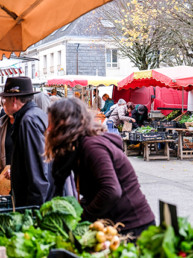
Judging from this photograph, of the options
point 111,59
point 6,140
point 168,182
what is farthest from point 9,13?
point 111,59

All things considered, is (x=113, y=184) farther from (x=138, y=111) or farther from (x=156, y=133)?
(x=138, y=111)

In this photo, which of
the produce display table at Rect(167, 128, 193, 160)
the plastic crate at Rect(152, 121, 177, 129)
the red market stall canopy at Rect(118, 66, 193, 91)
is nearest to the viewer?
the red market stall canopy at Rect(118, 66, 193, 91)

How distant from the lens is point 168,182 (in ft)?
34.2

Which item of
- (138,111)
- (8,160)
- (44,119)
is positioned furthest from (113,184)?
(138,111)

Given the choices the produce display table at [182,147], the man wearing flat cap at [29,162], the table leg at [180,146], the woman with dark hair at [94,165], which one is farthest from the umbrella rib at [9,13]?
the table leg at [180,146]

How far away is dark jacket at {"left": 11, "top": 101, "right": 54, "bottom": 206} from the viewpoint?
3.76 m

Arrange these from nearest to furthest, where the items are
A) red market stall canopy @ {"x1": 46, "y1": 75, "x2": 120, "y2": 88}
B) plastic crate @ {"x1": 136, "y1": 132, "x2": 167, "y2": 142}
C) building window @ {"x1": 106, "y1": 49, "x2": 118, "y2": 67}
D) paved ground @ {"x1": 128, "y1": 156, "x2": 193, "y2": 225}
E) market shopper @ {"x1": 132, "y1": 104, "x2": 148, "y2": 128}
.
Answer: paved ground @ {"x1": 128, "y1": 156, "x2": 193, "y2": 225} → plastic crate @ {"x1": 136, "y1": 132, "x2": 167, "y2": 142} → market shopper @ {"x1": 132, "y1": 104, "x2": 148, "y2": 128} → red market stall canopy @ {"x1": 46, "y1": 75, "x2": 120, "y2": 88} → building window @ {"x1": 106, "y1": 49, "x2": 118, "y2": 67}

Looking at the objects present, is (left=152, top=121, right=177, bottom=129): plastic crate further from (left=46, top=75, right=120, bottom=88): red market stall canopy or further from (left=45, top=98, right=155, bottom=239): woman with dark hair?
(left=45, top=98, right=155, bottom=239): woman with dark hair

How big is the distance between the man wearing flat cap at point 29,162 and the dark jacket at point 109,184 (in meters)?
0.83

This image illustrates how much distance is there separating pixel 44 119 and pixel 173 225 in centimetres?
219

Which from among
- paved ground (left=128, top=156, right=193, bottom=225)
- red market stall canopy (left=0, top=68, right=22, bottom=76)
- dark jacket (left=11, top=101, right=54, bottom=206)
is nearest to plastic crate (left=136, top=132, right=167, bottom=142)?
paved ground (left=128, top=156, right=193, bottom=225)

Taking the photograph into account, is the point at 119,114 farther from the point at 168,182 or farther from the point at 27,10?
the point at 27,10

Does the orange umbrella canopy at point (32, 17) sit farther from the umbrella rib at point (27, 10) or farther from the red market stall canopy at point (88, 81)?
the red market stall canopy at point (88, 81)

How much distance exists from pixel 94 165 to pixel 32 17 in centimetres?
335
